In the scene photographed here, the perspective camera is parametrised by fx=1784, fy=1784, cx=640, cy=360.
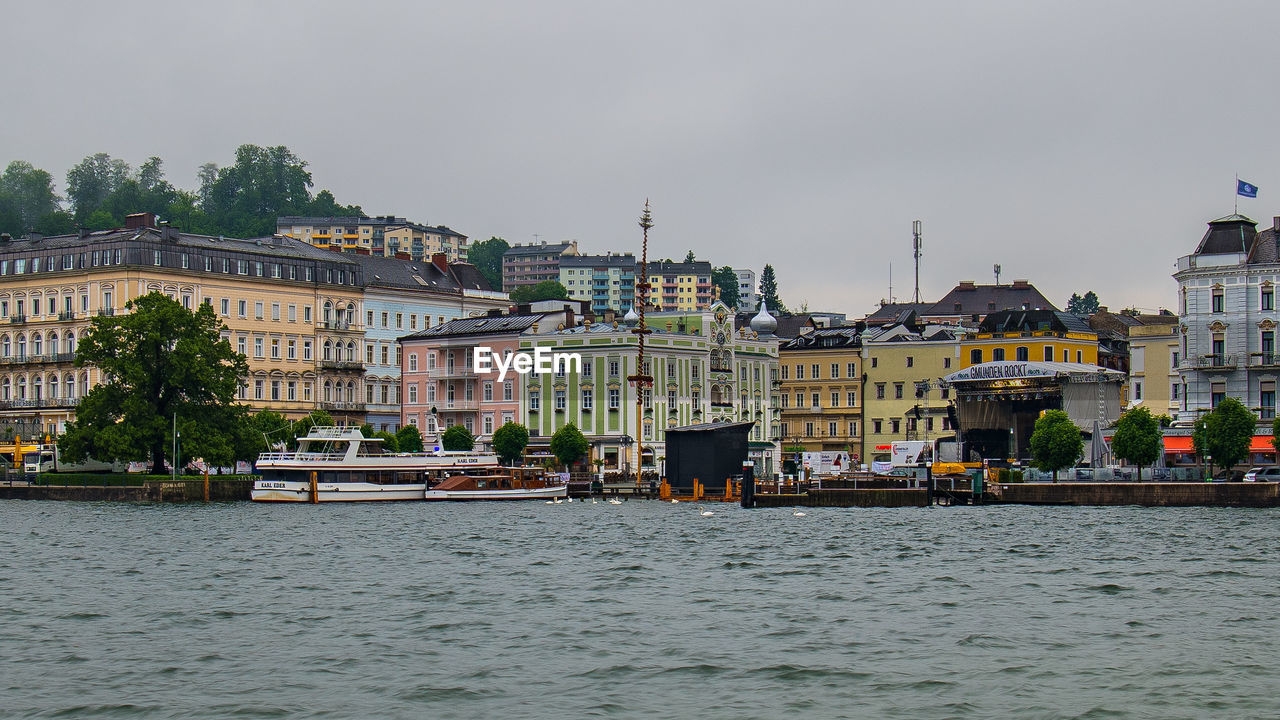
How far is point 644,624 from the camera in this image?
1378 inches

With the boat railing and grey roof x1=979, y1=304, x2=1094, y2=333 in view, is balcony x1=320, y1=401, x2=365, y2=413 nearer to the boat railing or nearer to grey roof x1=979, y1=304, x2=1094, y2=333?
the boat railing

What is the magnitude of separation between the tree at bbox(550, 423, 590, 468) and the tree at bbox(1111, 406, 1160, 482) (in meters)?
33.8

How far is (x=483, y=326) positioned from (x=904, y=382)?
31836 mm

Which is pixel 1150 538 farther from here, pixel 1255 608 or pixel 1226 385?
pixel 1226 385

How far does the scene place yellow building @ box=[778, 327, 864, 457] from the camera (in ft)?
440

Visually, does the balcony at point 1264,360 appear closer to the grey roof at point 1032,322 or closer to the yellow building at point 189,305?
the grey roof at point 1032,322

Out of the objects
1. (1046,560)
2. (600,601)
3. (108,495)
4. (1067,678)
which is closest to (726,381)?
(108,495)

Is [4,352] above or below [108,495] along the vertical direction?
above

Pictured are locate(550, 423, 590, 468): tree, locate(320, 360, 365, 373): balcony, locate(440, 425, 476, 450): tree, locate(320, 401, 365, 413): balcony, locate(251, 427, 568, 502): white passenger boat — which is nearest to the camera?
locate(251, 427, 568, 502): white passenger boat

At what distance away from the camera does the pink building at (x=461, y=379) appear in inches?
4707

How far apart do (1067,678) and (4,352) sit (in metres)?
103

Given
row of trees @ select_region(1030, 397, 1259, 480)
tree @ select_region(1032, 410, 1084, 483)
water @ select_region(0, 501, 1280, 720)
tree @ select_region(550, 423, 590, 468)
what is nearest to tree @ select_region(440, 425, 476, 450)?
tree @ select_region(550, 423, 590, 468)

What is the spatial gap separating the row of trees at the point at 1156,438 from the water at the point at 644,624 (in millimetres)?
22094

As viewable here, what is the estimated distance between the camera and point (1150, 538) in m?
57.2
